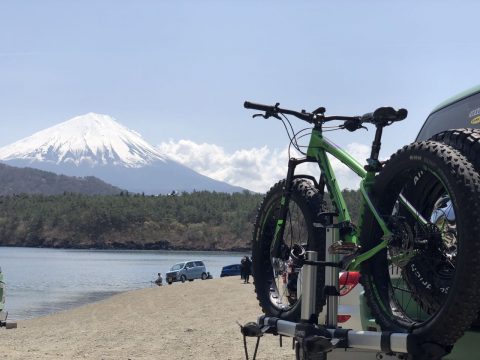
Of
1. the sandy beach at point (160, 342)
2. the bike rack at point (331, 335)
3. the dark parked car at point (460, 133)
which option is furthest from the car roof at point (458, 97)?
the sandy beach at point (160, 342)

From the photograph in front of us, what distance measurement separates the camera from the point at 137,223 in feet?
578

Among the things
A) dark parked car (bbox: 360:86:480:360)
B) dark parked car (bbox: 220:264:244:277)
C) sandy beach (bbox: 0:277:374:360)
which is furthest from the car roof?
dark parked car (bbox: 220:264:244:277)

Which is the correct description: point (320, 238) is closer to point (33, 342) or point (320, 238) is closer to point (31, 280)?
point (33, 342)

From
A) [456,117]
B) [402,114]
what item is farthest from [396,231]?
[456,117]

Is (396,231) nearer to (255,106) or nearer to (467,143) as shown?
(467,143)

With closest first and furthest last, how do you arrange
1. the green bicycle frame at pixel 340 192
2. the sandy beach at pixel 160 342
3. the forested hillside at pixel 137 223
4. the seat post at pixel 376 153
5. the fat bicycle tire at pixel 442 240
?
the fat bicycle tire at pixel 442 240, the green bicycle frame at pixel 340 192, the seat post at pixel 376 153, the sandy beach at pixel 160 342, the forested hillside at pixel 137 223

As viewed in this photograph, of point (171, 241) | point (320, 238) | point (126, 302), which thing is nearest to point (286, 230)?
point (320, 238)

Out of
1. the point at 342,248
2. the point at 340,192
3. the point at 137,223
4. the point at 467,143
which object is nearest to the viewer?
the point at 467,143

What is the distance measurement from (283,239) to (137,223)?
174 metres

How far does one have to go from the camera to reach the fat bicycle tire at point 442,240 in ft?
9.95

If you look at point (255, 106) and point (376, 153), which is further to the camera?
point (255, 106)

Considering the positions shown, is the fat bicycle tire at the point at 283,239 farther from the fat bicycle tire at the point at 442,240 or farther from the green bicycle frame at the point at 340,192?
the fat bicycle tire at the point at 442,240

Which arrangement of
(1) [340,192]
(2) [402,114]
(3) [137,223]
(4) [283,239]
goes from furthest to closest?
(3) [137,223] < (4) [283,239] < (1) [340,192] < (2) [402,114]

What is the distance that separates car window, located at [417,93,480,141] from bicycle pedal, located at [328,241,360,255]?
1.48 metres
